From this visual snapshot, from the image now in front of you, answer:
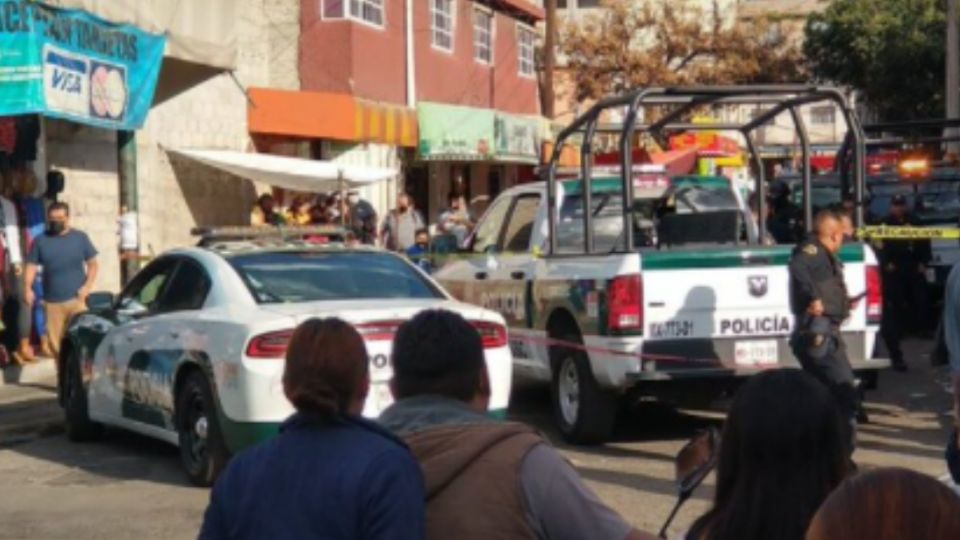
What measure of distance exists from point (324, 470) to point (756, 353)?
792 centimetres

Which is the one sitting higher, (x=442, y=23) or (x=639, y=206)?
(x=442, y=23)

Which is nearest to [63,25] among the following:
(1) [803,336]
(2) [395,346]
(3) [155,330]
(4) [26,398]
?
(4) [26,398]

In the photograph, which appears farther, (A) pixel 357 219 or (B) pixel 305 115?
(B) pixel 305 115

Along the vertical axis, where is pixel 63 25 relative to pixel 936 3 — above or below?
below

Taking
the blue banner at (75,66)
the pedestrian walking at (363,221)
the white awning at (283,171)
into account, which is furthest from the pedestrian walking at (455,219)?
the blue banner at (75,66)

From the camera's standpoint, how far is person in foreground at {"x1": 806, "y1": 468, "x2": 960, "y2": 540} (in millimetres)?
2123

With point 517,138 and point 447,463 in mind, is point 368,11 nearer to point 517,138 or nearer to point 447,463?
point 517,138

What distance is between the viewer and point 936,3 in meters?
48.7

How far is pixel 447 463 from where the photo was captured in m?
3.60

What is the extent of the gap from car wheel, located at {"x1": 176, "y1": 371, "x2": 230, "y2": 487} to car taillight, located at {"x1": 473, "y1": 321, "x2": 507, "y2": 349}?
5.70 ft

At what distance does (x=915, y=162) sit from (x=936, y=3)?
3317cm

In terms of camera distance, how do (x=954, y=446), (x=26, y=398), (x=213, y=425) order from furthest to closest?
(x=26, y=398) → (x=213, y=425) → (x=954, y=446)

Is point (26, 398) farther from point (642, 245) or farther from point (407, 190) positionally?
point (407, 190)

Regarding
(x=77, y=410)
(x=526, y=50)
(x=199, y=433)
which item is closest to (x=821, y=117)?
(x=526, y=50)
